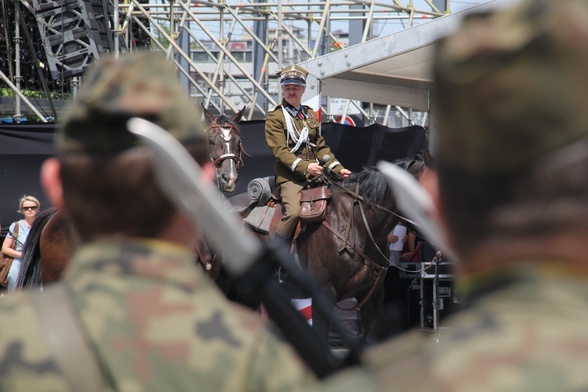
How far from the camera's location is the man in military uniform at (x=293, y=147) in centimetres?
955

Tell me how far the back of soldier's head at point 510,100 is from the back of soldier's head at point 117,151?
70 centimetres

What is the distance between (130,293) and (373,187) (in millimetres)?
7861

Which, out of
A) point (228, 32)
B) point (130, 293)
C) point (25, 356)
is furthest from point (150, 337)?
point (228, 32)

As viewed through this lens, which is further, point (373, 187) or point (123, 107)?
point (373, 187)

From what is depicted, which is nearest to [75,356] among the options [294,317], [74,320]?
[74,320]

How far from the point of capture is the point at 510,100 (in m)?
1.18

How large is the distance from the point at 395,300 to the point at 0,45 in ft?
23.4

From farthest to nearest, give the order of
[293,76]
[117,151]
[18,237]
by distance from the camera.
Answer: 1. [18,237]
2. [293,76]
3. [117,151]

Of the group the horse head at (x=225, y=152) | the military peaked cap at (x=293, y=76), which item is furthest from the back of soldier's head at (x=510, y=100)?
the military peaked cap at (x=293, y=76)

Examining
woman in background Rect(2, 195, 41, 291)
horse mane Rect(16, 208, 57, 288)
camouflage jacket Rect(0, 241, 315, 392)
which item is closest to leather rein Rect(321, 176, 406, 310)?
horse mane Rect(16, 208, 57, 288)

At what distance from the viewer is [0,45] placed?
14867 mm

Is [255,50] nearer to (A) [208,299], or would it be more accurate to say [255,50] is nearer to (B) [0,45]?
(B) [0,45]

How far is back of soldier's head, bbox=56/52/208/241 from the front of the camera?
178 centimetres

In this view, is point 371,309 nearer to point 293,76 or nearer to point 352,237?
point 352,237
